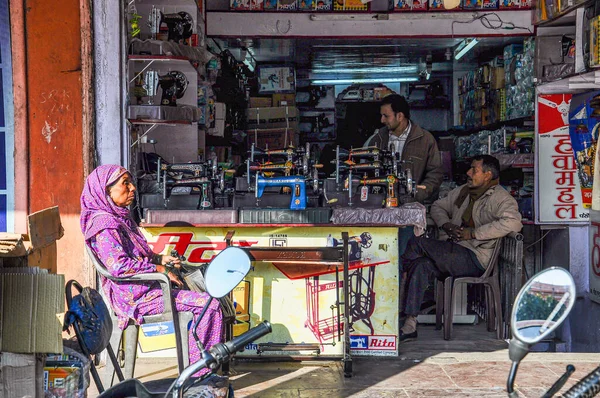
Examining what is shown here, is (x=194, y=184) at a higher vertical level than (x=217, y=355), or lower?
higher

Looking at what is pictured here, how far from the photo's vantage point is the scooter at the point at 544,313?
81.2 inches

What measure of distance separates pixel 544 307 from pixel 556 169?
18.0 feet

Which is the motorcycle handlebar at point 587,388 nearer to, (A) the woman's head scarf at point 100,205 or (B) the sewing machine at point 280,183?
(A) the woman's head scarf at point 100,205

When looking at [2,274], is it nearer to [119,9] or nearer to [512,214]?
[119,9]

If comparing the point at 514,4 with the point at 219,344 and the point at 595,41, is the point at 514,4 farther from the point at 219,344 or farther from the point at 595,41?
the point at 219,344

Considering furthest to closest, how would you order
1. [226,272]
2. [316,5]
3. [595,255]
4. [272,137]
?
[272,137] → [316,5] → [595,255] → [226,272]

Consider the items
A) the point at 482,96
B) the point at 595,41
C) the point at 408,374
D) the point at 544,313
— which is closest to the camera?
the point at 544,313

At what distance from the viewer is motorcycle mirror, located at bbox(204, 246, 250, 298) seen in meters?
2.71

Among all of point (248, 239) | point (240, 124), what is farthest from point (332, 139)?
point (248, 239)

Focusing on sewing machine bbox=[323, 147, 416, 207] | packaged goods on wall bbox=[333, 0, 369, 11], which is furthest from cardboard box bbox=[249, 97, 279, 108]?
sewing machine bbox=[323, 147, 416, 207]

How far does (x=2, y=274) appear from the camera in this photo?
3346 mm

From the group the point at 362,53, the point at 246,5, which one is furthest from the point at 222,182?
the point at 362,53

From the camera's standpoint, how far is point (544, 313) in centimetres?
208

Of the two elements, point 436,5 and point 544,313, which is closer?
point 544,313
